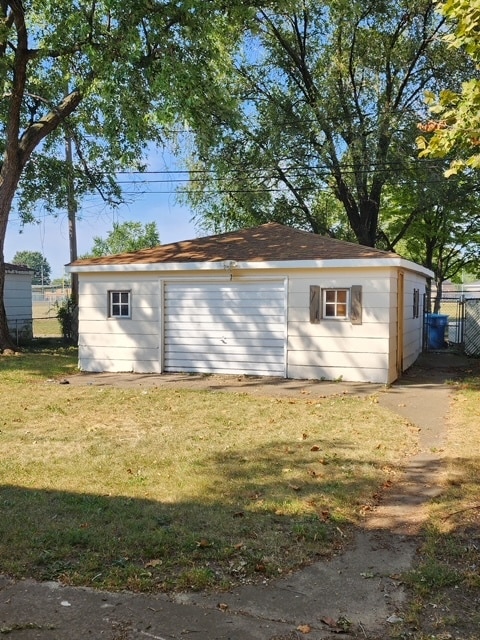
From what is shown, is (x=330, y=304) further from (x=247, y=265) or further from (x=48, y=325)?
(x=48, y=325)

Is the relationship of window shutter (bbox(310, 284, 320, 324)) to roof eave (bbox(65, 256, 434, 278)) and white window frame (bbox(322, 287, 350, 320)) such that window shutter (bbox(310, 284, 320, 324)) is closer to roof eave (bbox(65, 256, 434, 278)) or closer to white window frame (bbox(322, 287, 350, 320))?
white window frame (bbox(322, 287, 350, 320))

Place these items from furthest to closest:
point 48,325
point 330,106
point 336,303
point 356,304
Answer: point 48,325 → point 330,106 → point 336,303 → point 356,304

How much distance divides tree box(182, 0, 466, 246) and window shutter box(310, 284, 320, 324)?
7.95 meters

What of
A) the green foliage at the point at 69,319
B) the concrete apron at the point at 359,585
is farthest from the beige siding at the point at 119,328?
the concrete apron at the point at 359,585

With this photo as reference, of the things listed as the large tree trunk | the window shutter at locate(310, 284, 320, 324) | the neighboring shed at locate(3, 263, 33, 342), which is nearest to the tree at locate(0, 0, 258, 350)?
the large tree trunk

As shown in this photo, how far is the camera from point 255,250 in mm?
12211

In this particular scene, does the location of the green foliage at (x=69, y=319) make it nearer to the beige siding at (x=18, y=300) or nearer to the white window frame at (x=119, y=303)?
the beige siding at (x=18, y=300)

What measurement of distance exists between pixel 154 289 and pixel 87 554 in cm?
919

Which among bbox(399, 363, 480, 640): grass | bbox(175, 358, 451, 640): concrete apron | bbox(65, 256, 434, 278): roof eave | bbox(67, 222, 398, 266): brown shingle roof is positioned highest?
bbox(67, 222, 398, 266): brown shingle roof

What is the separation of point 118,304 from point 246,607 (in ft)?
34.0

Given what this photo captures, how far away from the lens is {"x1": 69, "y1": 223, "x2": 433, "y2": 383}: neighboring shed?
10.8 metres

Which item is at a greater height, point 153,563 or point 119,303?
point 119,303

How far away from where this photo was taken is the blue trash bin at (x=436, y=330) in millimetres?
18422

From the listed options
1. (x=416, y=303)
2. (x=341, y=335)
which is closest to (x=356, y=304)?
(x=341, y=335)
